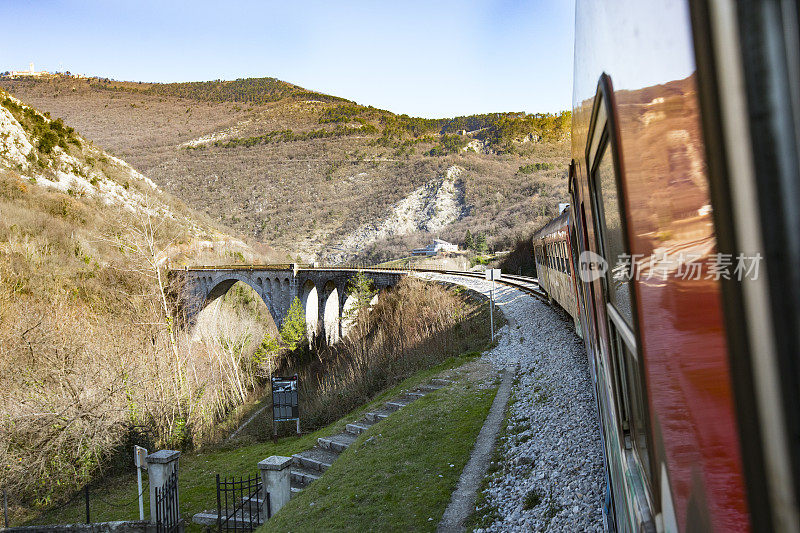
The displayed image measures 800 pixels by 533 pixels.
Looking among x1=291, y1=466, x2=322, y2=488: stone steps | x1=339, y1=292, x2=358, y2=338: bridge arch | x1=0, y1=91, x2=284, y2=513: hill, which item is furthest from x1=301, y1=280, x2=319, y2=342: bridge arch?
x1=291, y1=466, x2=322, y2=488: stone steps

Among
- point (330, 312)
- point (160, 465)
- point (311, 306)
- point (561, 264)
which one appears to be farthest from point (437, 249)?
point (160, 465)

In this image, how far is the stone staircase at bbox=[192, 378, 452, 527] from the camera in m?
11.5

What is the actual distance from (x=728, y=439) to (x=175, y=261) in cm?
5746

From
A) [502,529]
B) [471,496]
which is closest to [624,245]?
[502,529]

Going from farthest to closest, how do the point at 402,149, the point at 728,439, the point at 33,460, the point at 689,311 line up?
the point at 402,149 < the point at 33,460 < the point at 689,311 < the point at 728,439

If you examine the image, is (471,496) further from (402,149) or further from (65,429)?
(402,149)

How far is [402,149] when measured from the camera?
114000 millimetres

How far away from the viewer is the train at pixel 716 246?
→ 459 millimetres

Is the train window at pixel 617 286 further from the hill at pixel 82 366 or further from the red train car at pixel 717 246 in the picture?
the hill at pixel 82 366

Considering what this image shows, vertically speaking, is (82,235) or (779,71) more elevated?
(82,235)

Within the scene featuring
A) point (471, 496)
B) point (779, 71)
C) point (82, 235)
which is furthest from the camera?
point (82, 235)

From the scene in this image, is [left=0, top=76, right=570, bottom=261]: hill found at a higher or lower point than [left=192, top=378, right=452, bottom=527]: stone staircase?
higher

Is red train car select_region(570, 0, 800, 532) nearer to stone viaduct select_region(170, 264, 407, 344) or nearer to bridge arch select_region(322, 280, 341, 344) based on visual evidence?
stone viaduct select_region(170, 264, 407, 344)

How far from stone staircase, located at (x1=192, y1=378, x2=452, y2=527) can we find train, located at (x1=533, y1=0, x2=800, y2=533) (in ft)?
37.7
